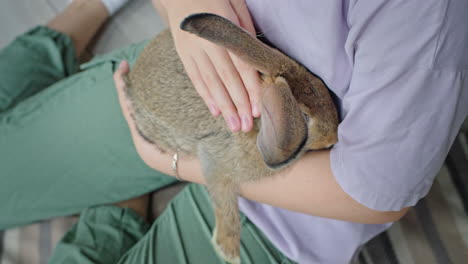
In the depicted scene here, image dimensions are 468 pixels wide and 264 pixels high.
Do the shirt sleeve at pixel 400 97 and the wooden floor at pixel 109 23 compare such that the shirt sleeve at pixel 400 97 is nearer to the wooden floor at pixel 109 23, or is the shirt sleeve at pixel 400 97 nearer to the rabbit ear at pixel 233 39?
the rabbit ear at pixel 233 39

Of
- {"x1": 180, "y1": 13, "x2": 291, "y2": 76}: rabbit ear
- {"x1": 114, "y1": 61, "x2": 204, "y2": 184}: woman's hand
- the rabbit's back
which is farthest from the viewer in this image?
{"x1": 114, "y1": 61, "x2": 204, "y2": 184}: woman's hand

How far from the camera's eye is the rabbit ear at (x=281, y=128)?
1.87 feet

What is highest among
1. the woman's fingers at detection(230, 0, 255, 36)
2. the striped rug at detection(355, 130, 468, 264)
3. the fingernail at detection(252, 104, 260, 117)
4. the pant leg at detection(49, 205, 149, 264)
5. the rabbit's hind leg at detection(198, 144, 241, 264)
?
the woman's fingers at detection(230, 0, 255, 36)

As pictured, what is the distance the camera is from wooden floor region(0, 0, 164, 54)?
5.57ft

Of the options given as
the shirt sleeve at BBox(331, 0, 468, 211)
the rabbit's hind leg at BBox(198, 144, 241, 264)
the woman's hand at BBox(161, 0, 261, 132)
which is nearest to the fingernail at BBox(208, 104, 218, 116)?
the woman's hand at BBox(161, 0, 261, 132)

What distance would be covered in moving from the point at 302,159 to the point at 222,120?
206mm

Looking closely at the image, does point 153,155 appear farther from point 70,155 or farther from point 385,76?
point 385,76

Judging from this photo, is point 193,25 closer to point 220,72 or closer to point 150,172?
point 220,72

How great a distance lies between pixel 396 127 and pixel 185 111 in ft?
1.59

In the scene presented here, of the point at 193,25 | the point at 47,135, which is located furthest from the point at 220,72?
the point at 47,135

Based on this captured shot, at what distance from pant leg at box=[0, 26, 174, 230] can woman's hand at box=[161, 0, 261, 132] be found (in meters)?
0.49

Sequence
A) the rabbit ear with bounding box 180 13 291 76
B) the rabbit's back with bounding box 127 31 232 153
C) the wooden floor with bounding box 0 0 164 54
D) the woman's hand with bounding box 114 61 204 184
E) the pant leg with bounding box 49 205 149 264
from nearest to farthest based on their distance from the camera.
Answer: the rabbit ear with bounding box 180 13 291 76
the rabbit's back with bounding box 127 31 232 153
the woman's hand with bounding box 114 61 204 184
the pant leg with bounding box 49 205 149 264
the wooden floor with bounding box 0 0 164 54

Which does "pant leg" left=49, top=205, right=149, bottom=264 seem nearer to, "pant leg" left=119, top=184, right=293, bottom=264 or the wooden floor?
"pant leg" left=119, top=184, right=293, bottom=264

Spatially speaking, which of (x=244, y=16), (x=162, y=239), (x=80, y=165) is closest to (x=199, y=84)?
(x=244, y=16)
